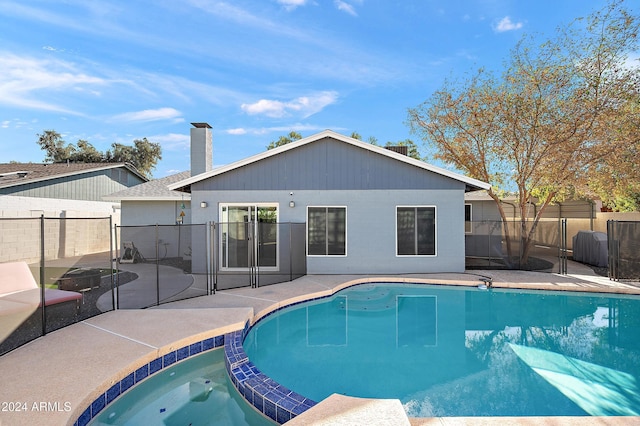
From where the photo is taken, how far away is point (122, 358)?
4.04 m

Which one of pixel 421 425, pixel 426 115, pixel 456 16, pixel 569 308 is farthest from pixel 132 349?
pixel 456 16

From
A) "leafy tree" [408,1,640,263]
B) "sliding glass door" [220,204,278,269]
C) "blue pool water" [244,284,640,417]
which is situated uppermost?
"leafy tree" [408,1,640,263]

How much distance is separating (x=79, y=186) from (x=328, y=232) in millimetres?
15519

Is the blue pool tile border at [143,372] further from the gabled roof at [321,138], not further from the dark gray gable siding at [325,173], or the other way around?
the gabled roof at [321,138]

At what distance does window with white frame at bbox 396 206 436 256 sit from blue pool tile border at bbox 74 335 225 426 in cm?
679

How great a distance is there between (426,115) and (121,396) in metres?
12.9

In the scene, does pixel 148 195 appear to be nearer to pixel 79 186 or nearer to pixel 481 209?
pixel 79 186

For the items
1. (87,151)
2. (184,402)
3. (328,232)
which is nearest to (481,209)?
(328,232)

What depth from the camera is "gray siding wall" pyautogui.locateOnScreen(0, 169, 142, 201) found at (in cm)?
1591

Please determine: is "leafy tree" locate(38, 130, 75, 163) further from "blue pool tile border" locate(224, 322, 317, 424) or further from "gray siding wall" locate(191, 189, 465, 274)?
"blue pool tile border" locate(224, 322, 317, 424)

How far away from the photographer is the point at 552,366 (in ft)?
16.0

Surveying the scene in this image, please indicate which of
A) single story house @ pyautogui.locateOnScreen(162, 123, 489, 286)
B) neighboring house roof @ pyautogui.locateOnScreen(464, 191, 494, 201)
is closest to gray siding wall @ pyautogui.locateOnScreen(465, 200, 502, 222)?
neighboring house roof @ pyautogui.locateOnScreen(464, 191, 494, 201)

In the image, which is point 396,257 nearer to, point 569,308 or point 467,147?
Answer: point 569,308

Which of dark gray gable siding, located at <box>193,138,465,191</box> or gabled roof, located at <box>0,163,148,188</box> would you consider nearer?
dark gray gable siding, located at <box>193,138,465,191</box>
